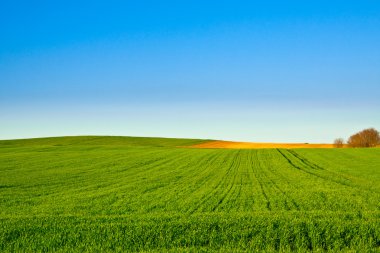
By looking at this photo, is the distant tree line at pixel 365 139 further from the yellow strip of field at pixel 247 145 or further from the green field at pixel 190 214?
the green field at pixel 190 214

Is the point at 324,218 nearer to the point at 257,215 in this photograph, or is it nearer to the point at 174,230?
the point at 257,215

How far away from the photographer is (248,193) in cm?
2234

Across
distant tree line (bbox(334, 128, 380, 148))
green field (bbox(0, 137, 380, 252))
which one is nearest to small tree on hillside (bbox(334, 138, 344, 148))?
distant tree line (bbox(334, 128, 380, 148))

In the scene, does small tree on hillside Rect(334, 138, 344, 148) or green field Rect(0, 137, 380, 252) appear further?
small tree on hillside Rect(334, 138, 344, 148)

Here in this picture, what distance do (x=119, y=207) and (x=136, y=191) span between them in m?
5.57

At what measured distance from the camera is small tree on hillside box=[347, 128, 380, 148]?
313 ft

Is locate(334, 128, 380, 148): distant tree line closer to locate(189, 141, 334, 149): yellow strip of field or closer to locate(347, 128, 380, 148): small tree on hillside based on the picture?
locate(347, 128, 380, 148): small tree on hillside

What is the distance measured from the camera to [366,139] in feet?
314

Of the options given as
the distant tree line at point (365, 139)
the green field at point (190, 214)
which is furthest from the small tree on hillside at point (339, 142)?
the green field at point (190, 214)

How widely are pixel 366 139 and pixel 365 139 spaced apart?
10.7 inches

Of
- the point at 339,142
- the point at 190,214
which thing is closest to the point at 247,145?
the point at 339,142

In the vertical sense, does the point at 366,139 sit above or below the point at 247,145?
above

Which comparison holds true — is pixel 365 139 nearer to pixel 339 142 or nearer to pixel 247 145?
pixel 339 142

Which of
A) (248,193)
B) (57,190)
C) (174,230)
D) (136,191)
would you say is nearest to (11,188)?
(57,190)
